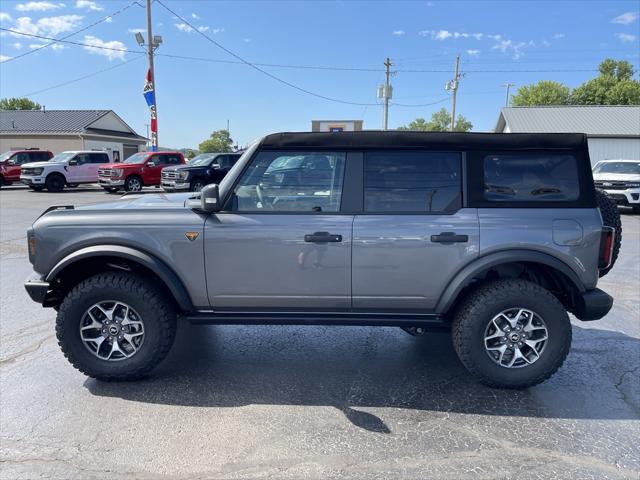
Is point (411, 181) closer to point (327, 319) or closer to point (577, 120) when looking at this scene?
point (327, 319)

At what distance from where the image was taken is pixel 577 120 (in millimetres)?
31391

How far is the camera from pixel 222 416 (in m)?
2.97

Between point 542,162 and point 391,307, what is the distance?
1572 millimetres

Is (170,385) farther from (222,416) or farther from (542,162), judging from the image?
(542,162)

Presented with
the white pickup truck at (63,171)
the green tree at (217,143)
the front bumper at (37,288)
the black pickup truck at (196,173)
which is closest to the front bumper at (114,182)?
the black pickup truck at (196,173)

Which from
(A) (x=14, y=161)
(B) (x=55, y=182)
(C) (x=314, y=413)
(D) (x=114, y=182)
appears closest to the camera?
(C) (x=314, y=413)

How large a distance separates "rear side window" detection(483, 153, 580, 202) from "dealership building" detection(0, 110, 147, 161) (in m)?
36.8

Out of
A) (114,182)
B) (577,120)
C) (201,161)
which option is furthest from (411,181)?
(577,120)

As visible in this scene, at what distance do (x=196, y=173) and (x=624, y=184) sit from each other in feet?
49.8

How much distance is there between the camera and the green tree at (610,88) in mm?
49250

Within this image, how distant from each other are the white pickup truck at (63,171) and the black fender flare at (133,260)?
64.1 feet

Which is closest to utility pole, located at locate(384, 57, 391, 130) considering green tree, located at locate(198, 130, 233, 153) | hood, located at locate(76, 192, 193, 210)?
hood, located at locate(76, 192, 193, 210)

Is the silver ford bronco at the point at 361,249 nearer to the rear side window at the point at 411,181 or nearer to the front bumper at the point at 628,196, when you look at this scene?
the rear side window at the point at 411,181

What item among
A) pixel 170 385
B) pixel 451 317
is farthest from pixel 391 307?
pixel 170 385
